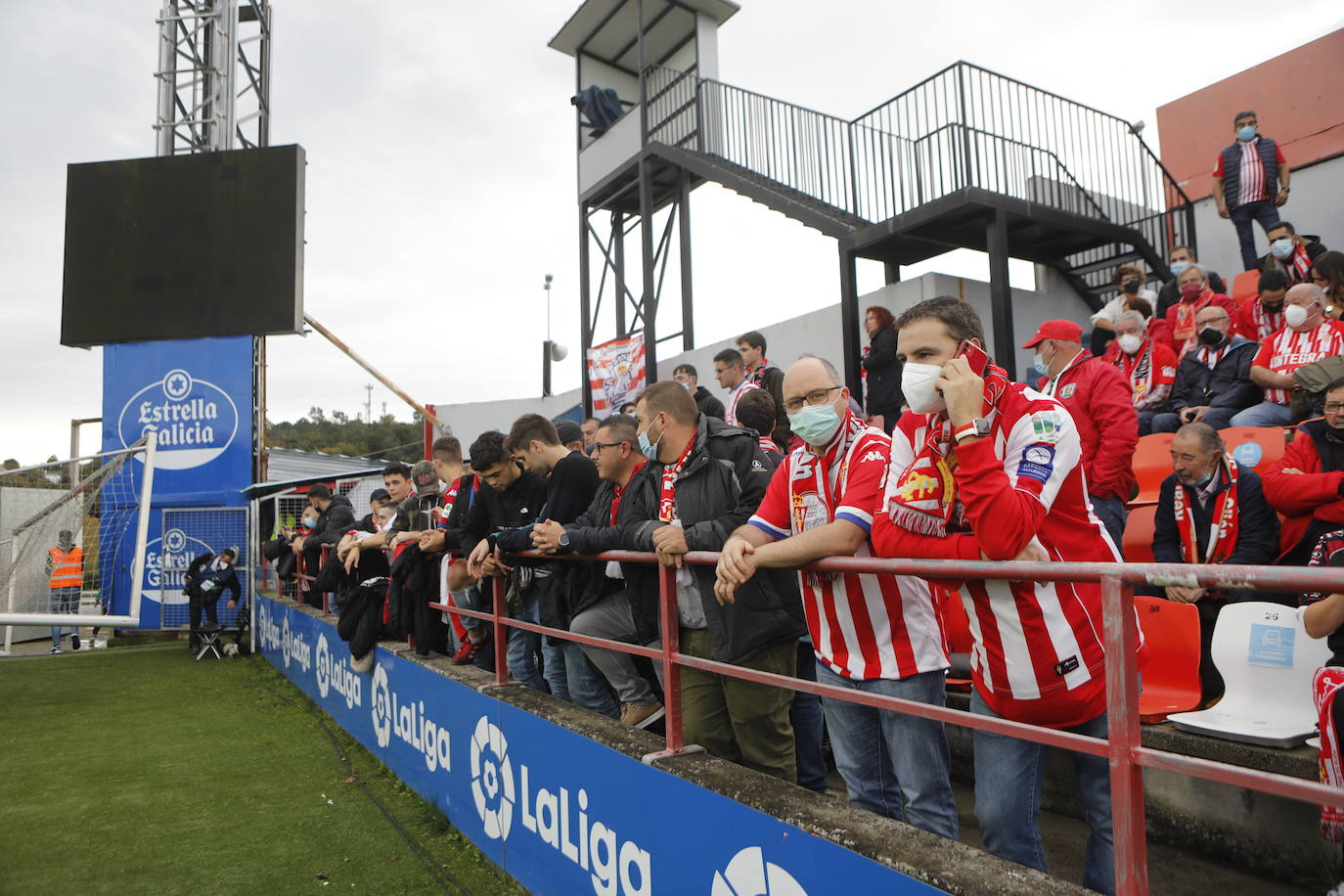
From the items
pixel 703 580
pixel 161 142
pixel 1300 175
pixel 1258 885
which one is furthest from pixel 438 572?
pixel 161 142

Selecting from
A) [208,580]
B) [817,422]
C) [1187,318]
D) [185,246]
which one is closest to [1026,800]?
[817,422]

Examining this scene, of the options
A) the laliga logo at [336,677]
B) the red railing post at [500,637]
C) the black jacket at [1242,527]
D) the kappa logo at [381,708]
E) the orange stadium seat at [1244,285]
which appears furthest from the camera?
the orange stadium seat at [1244,285]

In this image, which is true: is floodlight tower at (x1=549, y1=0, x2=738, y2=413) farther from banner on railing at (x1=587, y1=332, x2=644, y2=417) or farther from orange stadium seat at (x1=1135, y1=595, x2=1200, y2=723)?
orange stadium seat at (x1=1135, y1=595, x2=1200, y2=723)

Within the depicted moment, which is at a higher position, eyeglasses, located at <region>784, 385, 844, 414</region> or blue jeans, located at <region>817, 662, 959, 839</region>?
eyeglasses, located at <region>784, 385, 844, 414</region>

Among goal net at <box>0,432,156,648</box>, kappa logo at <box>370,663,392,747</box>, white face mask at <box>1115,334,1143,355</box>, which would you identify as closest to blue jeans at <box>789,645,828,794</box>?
kappa logo at <box>370,663,392,747</box>

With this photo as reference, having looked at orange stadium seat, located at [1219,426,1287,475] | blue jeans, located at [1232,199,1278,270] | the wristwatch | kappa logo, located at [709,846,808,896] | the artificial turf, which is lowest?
the artificial turf

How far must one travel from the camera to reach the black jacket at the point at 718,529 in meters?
2.87

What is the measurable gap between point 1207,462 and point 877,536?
94.9 inches

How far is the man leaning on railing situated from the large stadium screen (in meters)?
12.3

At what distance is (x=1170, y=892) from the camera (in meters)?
2.68

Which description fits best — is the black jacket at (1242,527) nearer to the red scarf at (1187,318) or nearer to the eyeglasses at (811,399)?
the eyeglasses at (811,399)

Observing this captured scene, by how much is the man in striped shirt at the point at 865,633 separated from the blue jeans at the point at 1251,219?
798 cm

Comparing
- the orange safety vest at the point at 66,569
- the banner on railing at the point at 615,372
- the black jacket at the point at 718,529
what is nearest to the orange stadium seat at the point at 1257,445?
the black jacket at the point at 718,529

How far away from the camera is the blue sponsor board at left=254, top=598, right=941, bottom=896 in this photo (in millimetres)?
2180
